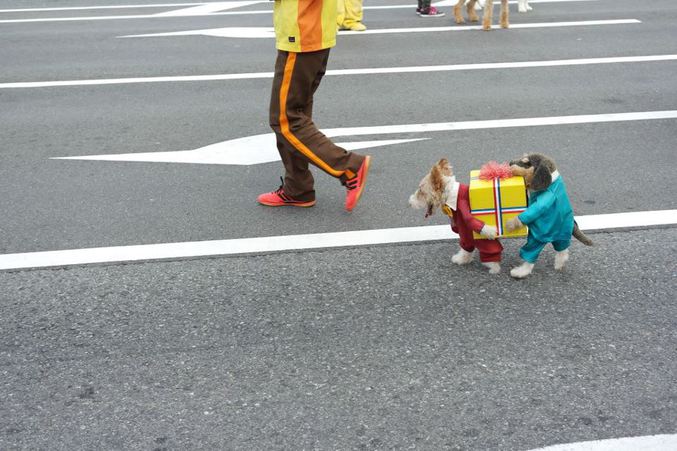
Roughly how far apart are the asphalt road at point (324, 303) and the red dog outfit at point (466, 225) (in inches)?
6.1

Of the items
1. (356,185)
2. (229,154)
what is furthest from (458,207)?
(229,154)

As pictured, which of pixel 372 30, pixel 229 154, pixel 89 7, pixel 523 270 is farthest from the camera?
pixel 89 7

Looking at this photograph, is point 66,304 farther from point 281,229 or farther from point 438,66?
point 438,66

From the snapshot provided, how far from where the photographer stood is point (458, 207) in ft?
15.7

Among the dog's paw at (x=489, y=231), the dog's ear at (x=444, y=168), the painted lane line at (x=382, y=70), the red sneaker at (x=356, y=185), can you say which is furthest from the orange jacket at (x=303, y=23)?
the painted lane line at (x=382, y=70)

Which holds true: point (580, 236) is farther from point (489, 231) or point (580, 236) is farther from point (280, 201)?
point (280, 201)

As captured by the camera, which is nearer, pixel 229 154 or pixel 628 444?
pixel 628 444

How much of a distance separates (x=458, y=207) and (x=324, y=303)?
935 millimetres

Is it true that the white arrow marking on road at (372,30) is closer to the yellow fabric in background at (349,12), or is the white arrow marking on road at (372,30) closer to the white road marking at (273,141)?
the yellow fabric in background at (349,12)

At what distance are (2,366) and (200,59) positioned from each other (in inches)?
274

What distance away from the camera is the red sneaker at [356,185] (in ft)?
19.3

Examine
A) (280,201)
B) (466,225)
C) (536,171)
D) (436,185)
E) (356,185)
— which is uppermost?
(536,171)

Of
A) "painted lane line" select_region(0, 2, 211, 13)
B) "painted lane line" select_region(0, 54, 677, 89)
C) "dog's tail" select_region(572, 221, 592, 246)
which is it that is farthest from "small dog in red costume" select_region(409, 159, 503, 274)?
"painted lane line" select_region(0, 2, 211, 13)

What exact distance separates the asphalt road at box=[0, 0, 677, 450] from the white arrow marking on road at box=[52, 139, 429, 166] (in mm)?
128
